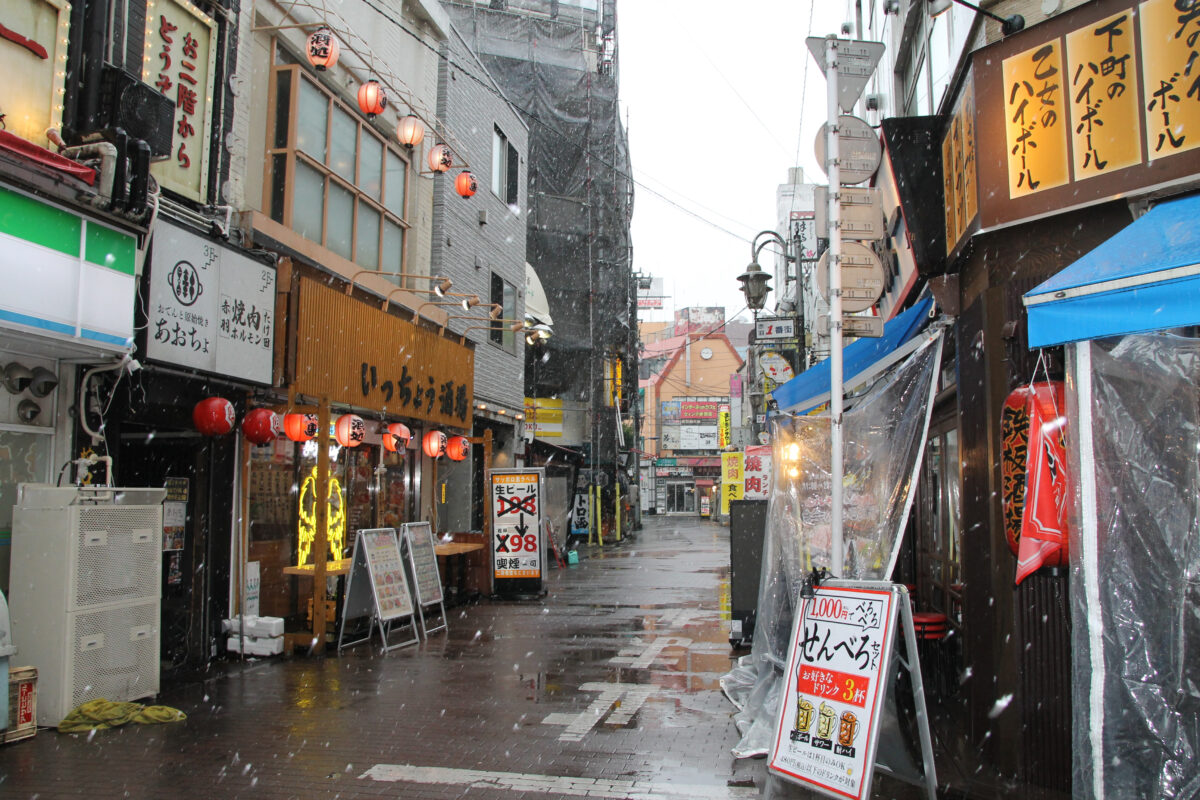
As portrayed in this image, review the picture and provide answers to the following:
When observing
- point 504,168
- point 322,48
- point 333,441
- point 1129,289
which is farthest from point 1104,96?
point 504,168

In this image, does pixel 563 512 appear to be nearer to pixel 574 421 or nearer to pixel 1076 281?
pixel 574 421

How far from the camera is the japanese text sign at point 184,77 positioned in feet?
30.3

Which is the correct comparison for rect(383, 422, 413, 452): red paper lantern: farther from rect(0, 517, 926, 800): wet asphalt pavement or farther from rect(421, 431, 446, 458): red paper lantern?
rect(0, 517, 926, 800): wet asphalt pavement

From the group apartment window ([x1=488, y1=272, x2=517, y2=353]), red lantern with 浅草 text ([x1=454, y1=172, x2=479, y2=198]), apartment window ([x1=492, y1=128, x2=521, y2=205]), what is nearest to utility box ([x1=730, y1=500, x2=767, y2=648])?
red lantern with 浅草 text ([x1=454, y1=172, x2=479, y2=198])

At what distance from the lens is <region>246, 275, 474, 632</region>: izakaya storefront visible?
10.9 metres

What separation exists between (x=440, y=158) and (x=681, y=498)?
59354mm

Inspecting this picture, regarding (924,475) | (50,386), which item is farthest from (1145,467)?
(50,386)

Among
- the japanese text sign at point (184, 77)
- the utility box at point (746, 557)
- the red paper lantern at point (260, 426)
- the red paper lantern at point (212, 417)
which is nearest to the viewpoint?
the japanese text sign at point (184, 77)

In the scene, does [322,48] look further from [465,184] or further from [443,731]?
[443,731]

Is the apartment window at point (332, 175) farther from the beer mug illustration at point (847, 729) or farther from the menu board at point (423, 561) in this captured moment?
the beer mug illustration at point (847, 729)

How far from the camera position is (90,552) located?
7594 millimetres

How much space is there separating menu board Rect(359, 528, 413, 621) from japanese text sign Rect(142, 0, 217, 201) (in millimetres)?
4772

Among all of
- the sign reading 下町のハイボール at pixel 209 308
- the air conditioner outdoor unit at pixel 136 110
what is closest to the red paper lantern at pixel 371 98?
the sign reading 下町のハイボール at pixel 209 308

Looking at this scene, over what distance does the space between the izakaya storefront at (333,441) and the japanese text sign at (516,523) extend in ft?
3.71
